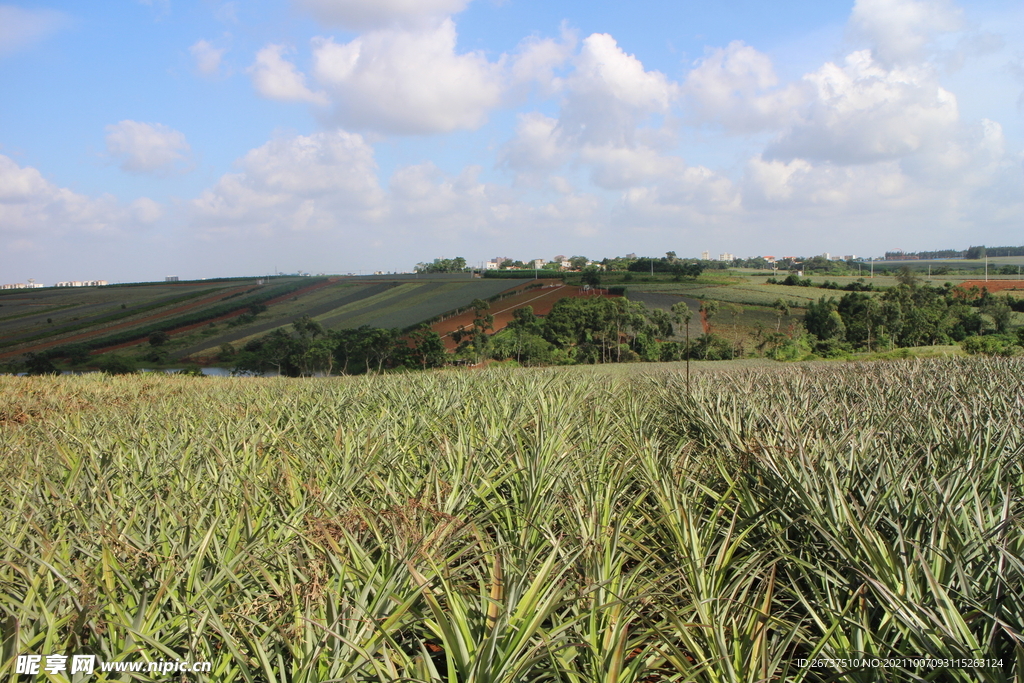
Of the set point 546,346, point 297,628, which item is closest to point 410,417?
point 297,628

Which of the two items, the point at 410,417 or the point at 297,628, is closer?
the point at 297,628

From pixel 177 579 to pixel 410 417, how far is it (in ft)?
8.44

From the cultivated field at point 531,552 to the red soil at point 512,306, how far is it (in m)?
41.4

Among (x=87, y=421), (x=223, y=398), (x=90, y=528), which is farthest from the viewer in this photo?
(x=223, y=398)

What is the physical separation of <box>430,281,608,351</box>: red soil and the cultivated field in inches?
1632

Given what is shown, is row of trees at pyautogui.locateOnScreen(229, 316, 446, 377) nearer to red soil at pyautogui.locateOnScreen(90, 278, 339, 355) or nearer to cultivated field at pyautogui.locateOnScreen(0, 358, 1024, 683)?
red soil at pyautogui.locateOnScreen(90, 278, 339, 355)

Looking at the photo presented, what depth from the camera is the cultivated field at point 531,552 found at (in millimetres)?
1552

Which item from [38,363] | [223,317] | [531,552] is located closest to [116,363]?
[38,363]

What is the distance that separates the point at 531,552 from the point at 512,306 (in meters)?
47.3

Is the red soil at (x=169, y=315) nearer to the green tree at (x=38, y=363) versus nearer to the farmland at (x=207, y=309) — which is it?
the farmland at (x=207, y=309)

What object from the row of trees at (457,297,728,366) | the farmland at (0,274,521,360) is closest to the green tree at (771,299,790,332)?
the row of trees at (457,297,728,366)

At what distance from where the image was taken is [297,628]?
1532 millimetres

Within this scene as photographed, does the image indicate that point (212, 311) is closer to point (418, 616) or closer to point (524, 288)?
point (524, 288)

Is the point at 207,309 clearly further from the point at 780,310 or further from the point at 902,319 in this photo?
the point at 902,319
